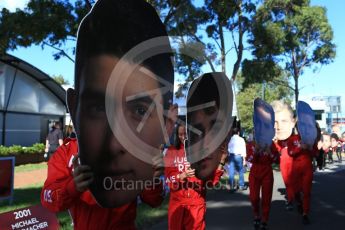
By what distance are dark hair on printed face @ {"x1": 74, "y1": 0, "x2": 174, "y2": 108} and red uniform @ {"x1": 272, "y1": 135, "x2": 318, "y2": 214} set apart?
6325 mm

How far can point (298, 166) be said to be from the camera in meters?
8.27

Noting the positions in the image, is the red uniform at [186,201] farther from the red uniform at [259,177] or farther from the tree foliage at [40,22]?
the tree foliage at [40,22]

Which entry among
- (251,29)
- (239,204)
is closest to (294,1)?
(251,29)

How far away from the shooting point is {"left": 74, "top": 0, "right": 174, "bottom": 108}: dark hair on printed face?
1.91 meters

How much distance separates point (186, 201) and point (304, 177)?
12.8ft

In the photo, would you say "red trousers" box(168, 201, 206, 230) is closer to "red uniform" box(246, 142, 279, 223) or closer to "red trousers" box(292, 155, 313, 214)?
"red uniform" box(246, 142, 279, 223)

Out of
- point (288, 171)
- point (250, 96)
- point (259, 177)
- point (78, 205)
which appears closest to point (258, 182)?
point (259, 177)

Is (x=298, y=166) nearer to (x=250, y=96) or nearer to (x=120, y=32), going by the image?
(x=120, y=32)

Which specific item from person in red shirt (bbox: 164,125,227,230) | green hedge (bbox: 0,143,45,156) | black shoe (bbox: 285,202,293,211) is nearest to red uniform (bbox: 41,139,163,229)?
person in red shirt (bbox: 164,125,227,230)

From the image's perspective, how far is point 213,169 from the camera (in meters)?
3.64

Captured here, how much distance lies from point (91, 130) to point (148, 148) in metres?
0.29

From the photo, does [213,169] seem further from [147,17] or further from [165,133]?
[147,17]

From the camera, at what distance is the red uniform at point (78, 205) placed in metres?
2.55

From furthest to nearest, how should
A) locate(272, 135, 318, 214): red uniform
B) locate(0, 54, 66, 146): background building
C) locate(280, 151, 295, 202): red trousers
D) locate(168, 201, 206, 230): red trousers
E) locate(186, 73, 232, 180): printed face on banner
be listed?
locate(0, 54, 66, 146): background building → locate(280, 151, 295, 202): red trousers → locate(272, 135, 318, 214): red uniform → locate(168, 201, 206, 230): red trousers → locate(186, 73, 232, 180): printed face on banner
